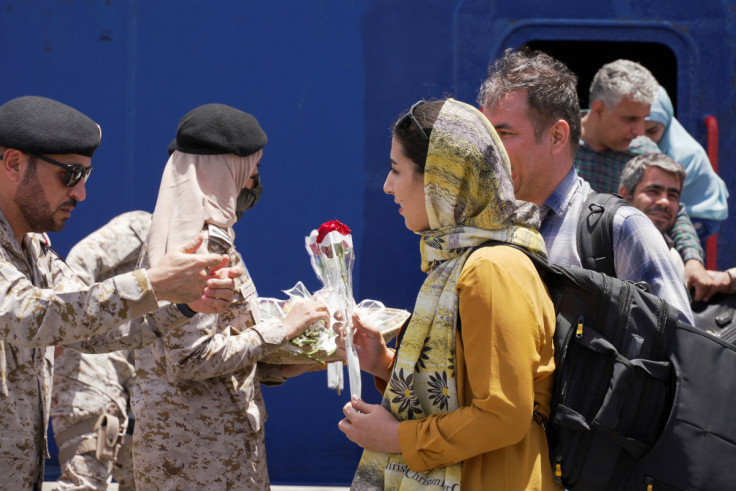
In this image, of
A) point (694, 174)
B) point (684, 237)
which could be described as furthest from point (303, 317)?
point (694, 174)

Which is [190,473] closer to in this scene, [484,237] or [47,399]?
[47,399]

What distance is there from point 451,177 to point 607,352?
23.6 inches

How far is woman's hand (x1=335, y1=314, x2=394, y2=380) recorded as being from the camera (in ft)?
9.04

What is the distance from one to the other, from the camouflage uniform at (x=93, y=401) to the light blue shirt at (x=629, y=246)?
2.33 meters

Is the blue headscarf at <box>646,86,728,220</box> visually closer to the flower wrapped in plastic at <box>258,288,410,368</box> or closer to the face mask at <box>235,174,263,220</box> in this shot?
the flower wrapped in plastic at <box>258,288,410,368</box>

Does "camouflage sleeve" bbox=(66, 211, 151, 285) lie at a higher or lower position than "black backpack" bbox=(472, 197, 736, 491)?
lower

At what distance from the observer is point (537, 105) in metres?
2.85

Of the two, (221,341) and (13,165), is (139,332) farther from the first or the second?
(13,165)

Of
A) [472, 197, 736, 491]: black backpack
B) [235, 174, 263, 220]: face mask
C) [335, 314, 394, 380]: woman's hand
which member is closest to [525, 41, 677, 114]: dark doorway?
[235, 174, 263, 220]: face mask

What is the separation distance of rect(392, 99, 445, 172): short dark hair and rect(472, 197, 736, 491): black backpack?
1.37ft

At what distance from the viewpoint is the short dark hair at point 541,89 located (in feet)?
9.36

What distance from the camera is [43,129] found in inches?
107

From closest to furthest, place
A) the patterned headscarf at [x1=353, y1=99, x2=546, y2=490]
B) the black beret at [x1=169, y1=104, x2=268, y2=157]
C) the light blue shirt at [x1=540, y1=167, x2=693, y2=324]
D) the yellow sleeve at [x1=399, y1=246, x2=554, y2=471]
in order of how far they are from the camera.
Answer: the yellow sleeve at [x1=399, y1=246, x2=554, y2=471]
the patterned headscarf at [x1=353, y1=99, x2=546, y2=490]
the light blue shirt at [x1=540, y1=167, x2=693, y2=324]
the black beret at [x1=169, y1=104, x2=268, y2=157]

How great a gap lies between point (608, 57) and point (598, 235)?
16.5 ft
